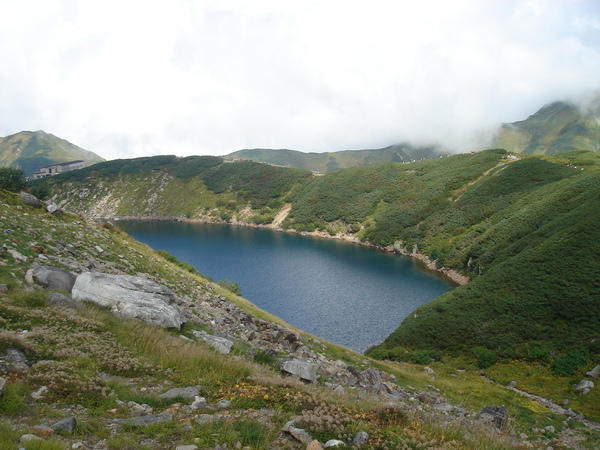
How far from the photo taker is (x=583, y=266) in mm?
37125

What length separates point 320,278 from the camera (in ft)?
252

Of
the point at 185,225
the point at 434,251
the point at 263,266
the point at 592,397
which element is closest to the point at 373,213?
the point at 434,251

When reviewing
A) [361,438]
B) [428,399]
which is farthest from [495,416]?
[361,438]

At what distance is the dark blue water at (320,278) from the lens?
52581 millimetres

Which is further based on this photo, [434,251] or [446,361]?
[434,251]

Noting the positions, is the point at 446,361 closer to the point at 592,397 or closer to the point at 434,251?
the point at 592,397

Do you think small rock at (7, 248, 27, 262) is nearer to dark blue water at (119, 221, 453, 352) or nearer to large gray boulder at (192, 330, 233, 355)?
large gray boulder at (192, 330, 233, 355)

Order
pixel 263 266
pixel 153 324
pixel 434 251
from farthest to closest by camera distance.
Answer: pixel 434 251 < pixel 263 266 < pixel 153 324

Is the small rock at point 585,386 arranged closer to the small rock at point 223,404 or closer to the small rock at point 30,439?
the small rock at point 223,404

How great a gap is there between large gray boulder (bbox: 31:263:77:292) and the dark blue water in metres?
34.7

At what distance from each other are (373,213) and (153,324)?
406 feet

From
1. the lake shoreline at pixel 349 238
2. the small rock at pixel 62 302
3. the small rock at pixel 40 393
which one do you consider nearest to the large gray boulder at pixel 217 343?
the small rock at pixel 62 302

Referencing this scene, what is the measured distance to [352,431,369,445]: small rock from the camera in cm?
759

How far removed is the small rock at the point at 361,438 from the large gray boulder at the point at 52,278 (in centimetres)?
1578
